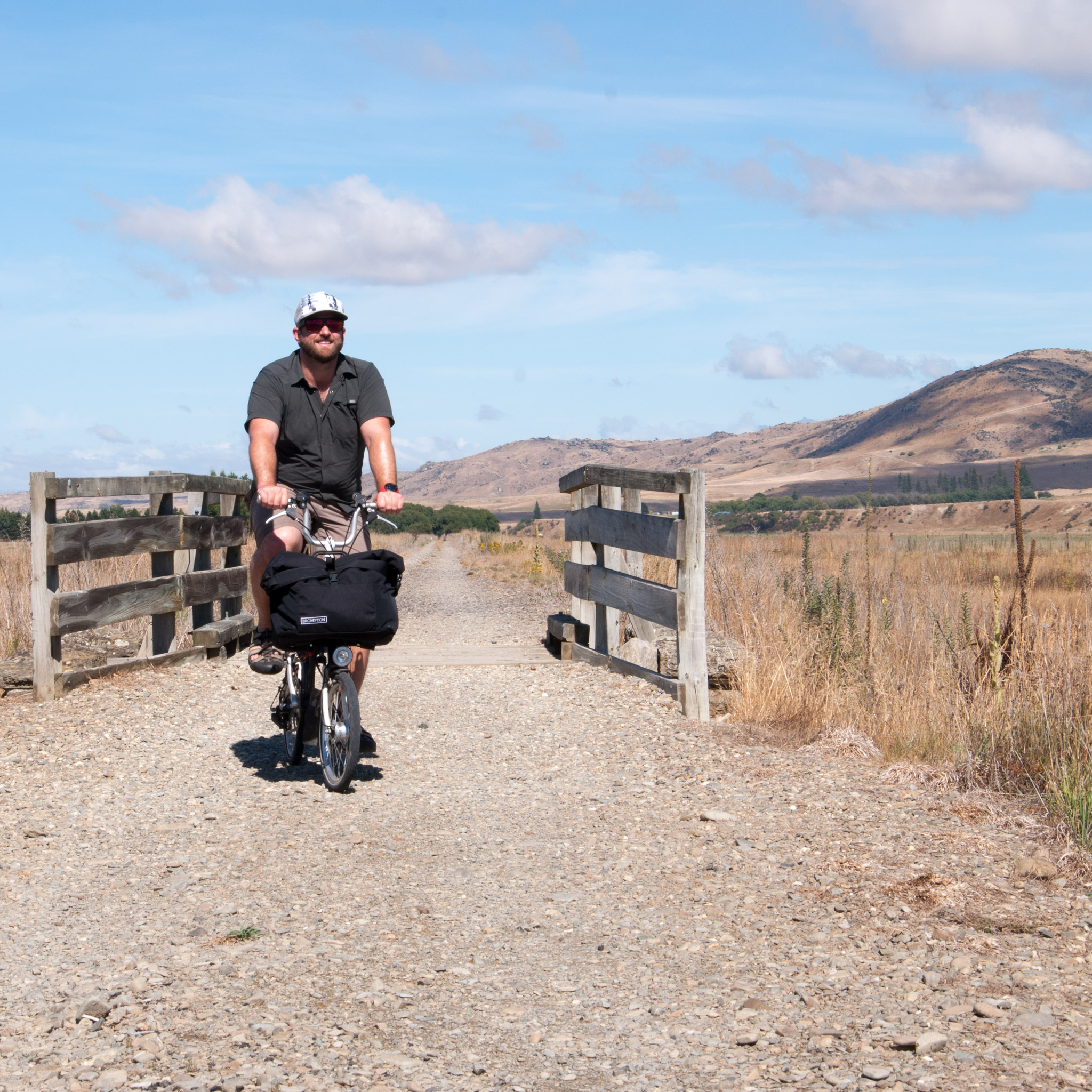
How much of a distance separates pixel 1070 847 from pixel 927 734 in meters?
1.85

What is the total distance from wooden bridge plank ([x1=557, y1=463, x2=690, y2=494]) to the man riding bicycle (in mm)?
1991

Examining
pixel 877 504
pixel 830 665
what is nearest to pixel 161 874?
pixel 830 665

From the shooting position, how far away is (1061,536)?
35594mm

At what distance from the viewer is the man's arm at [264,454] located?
17.6 ft

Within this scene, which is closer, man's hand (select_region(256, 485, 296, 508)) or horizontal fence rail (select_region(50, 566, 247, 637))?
man's hand (select_region(256, 485, 296, 508))

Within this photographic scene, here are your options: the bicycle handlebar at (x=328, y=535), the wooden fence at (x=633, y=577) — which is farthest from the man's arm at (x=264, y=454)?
the wooden fence at (x=633, y=577)

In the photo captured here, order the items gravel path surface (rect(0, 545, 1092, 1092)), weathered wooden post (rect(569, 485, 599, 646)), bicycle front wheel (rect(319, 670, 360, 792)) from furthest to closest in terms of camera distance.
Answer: weathered wooden post (rect(569, 485, 599, 646)), bicycle front wheel (rect(319, 670, 360, 792)), gravel path surface (rect(0, 545, 1092, 1092))

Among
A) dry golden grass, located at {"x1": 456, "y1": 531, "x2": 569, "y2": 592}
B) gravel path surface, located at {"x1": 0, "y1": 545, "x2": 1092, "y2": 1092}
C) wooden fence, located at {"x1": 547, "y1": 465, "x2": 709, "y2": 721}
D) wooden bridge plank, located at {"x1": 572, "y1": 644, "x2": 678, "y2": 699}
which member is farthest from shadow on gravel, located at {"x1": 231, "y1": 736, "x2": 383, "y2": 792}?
dry golden grass, located at {"x1": 456, "y1": 531, "x2": 569, "y2": 592}

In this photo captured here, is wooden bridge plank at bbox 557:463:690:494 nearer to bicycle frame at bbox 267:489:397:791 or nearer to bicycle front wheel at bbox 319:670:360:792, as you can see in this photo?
bicycle frame at bbox 267:489:397:791

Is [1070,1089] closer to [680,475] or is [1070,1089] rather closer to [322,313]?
[322,313]

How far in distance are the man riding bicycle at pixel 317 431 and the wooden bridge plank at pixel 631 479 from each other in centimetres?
199

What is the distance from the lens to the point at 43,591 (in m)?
7.57

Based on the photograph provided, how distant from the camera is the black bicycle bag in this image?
5160 mm

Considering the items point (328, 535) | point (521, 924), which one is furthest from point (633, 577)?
point (521, 924)
